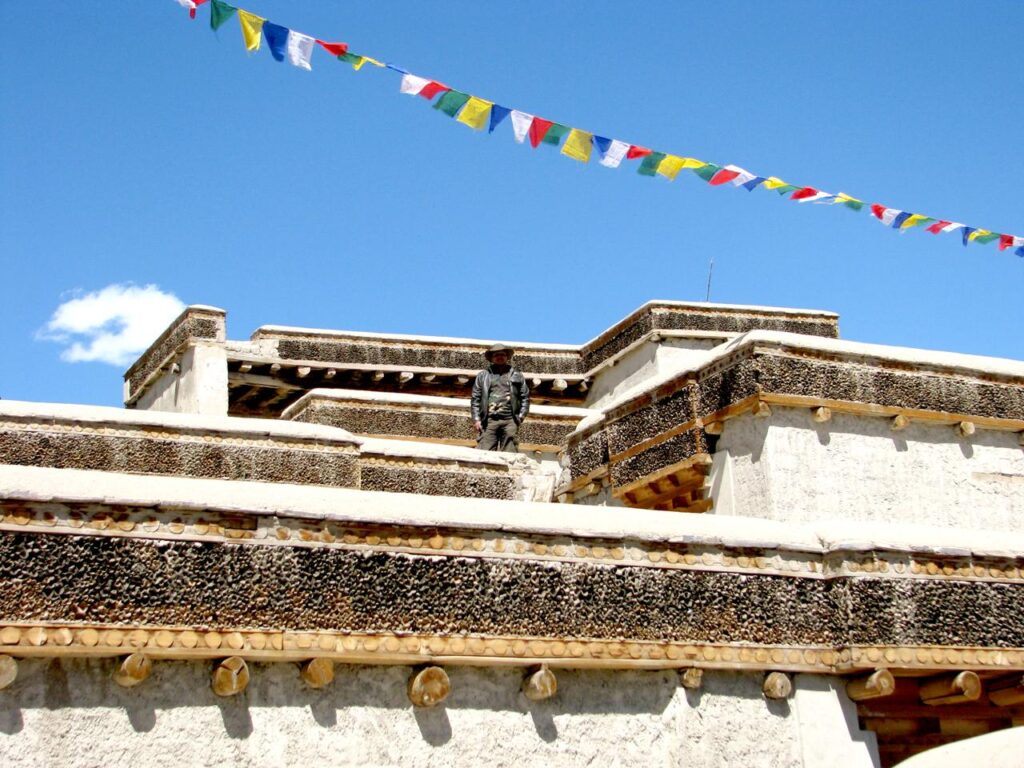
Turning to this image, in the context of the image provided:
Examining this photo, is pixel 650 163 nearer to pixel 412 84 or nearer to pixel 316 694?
pixel 412 84

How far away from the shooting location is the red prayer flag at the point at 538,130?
8.55 m

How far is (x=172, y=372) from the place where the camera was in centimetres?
1573

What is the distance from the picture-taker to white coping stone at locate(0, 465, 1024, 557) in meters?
4.56

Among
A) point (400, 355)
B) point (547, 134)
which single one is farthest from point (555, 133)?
point (400, 355)

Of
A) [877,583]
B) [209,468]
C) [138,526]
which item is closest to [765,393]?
[877,583]

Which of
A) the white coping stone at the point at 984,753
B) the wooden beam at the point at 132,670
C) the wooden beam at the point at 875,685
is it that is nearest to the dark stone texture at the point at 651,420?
the wooden beam at the point at 875,685

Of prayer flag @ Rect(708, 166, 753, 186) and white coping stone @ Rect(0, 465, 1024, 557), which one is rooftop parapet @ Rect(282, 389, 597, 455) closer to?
prayer flag @ Rect(708, 166, 753, 186)

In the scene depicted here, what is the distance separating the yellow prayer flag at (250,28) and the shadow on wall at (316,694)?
167 inches

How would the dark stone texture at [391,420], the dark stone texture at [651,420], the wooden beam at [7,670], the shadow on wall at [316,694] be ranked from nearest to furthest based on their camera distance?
the wooden beam at [7,670] < the shadow on wall at [316,694] < the dark stone texture at [651,420] < the dark stone texture at [391,420]

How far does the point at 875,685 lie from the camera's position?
558 cm

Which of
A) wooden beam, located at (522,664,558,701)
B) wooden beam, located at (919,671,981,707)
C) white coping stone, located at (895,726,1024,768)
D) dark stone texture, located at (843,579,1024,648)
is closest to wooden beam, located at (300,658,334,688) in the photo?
wooden beam, located at (522,664,558,701)

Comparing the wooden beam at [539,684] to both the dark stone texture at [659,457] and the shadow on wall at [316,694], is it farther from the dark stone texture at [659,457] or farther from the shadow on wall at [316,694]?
the dark stone texture at [659,457]

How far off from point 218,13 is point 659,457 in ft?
12.6

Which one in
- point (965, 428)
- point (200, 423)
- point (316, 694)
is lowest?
point (316, 694)
